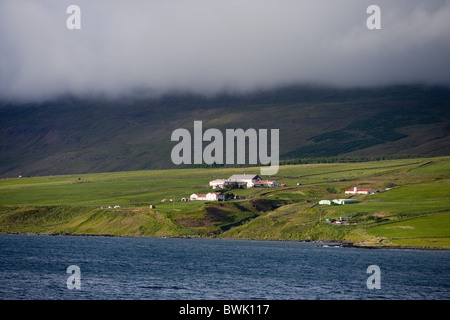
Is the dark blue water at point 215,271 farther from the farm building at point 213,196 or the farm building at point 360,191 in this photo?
the farm building at point 360,191

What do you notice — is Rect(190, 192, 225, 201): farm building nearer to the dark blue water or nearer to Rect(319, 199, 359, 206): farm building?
Rect(319, 199, 359, 206): farm building

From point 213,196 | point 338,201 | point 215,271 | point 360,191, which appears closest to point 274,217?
point 338,201

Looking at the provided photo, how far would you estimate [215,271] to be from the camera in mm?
94812

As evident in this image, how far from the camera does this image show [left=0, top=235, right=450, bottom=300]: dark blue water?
76.1 meters

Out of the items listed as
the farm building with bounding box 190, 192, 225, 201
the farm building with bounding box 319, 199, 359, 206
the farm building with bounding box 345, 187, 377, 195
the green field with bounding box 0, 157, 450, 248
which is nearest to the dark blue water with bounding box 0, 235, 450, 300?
the green field with bounding box 0, 157, 450, 248

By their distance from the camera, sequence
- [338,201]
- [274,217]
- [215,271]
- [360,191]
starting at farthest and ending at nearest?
[360,191] → [338,201] → [274,217] → [215,271]

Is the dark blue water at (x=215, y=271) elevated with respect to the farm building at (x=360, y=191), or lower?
lower

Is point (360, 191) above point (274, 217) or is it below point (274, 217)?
above

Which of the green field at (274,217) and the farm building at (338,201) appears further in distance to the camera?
the farm building at (338,201)

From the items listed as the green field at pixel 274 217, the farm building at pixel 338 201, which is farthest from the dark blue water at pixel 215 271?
the farm building at pixel 338 201

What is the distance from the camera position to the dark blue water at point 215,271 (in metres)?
76.1

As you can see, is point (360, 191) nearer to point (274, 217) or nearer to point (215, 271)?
point (274, 217)
